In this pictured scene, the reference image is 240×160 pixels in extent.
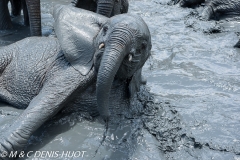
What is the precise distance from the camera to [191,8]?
8969mm

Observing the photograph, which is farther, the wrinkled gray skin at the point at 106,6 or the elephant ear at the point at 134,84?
the wrinkled gray skin at the point at 106,6

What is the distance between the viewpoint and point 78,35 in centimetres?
377

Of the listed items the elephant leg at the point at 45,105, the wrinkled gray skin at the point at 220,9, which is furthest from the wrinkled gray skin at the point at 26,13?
the wrinkled gray skin at the point at 220,9

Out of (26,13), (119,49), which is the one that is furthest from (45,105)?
(26,13)

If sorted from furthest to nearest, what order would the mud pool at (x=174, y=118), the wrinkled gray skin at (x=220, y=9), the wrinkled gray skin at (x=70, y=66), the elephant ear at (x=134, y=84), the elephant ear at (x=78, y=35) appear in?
the wrinkled gray skin at (x=220, y=9) → the elephant ear at (x=134, y=84) → the elephant ear at (x=78, y=35) → the mud pool at (x=174, y=118) → the wrinkled gray skin at (x=70, y=66)

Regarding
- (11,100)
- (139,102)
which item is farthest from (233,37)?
(11,100)

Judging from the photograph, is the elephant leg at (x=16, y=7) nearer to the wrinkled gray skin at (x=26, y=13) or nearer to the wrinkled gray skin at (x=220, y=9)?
the wrinkled gray skin at (x=26, y=13)

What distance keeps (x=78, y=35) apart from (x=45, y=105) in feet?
2.75

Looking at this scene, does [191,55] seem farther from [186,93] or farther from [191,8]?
[191,8]

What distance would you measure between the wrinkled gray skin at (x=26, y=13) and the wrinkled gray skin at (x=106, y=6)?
2.07 feet

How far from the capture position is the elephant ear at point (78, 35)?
3.68 meters

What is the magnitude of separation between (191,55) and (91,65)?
2707 mm
